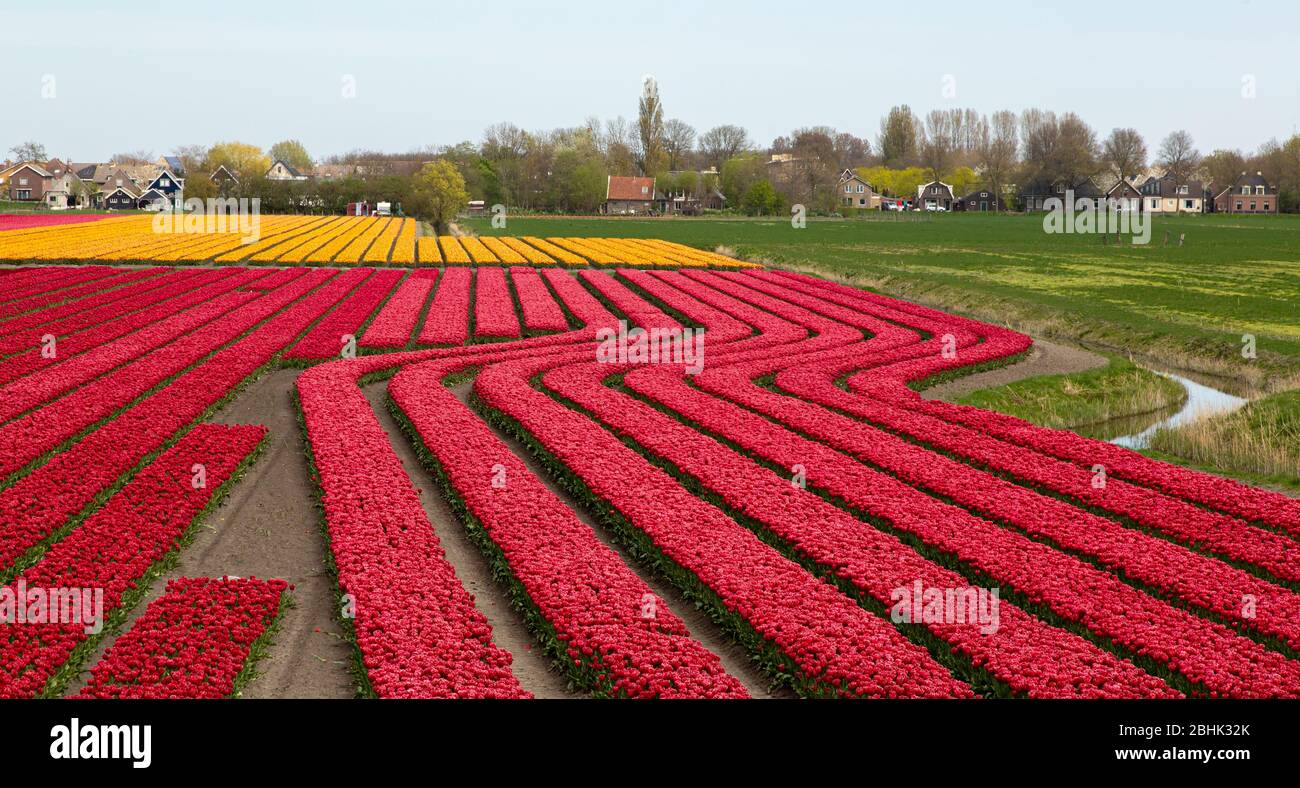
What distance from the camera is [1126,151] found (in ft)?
537

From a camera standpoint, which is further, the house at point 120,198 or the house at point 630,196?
the house at point 630,196

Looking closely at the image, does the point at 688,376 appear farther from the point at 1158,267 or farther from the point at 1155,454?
the point at 1158,267

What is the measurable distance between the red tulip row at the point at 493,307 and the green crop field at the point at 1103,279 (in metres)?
16.5

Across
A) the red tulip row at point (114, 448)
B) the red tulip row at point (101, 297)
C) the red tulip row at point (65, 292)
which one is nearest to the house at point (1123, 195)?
the red tulip row at point (101, 297)

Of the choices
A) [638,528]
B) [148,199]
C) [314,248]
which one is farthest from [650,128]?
[638,528]

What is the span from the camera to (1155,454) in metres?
20.0

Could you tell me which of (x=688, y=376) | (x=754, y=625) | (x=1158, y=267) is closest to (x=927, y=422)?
(x=688, y=376)

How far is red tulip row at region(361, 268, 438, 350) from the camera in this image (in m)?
30.2

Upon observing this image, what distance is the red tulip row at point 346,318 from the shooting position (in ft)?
93.9

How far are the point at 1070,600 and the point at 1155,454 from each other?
927 cm

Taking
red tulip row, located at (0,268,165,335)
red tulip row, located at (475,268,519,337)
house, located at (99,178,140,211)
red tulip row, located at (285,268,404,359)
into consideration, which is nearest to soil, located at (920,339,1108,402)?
red tulip row, located at (475,268,519,337)

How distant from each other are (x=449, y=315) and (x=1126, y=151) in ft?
497

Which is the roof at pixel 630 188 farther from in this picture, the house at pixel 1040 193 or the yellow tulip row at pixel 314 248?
the yellow tulip row at pixel 314 248

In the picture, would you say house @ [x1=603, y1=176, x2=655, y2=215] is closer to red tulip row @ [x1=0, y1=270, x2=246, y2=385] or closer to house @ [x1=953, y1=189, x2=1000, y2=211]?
house @ [x1=953, y1=189, x2=1000, y2=211]
